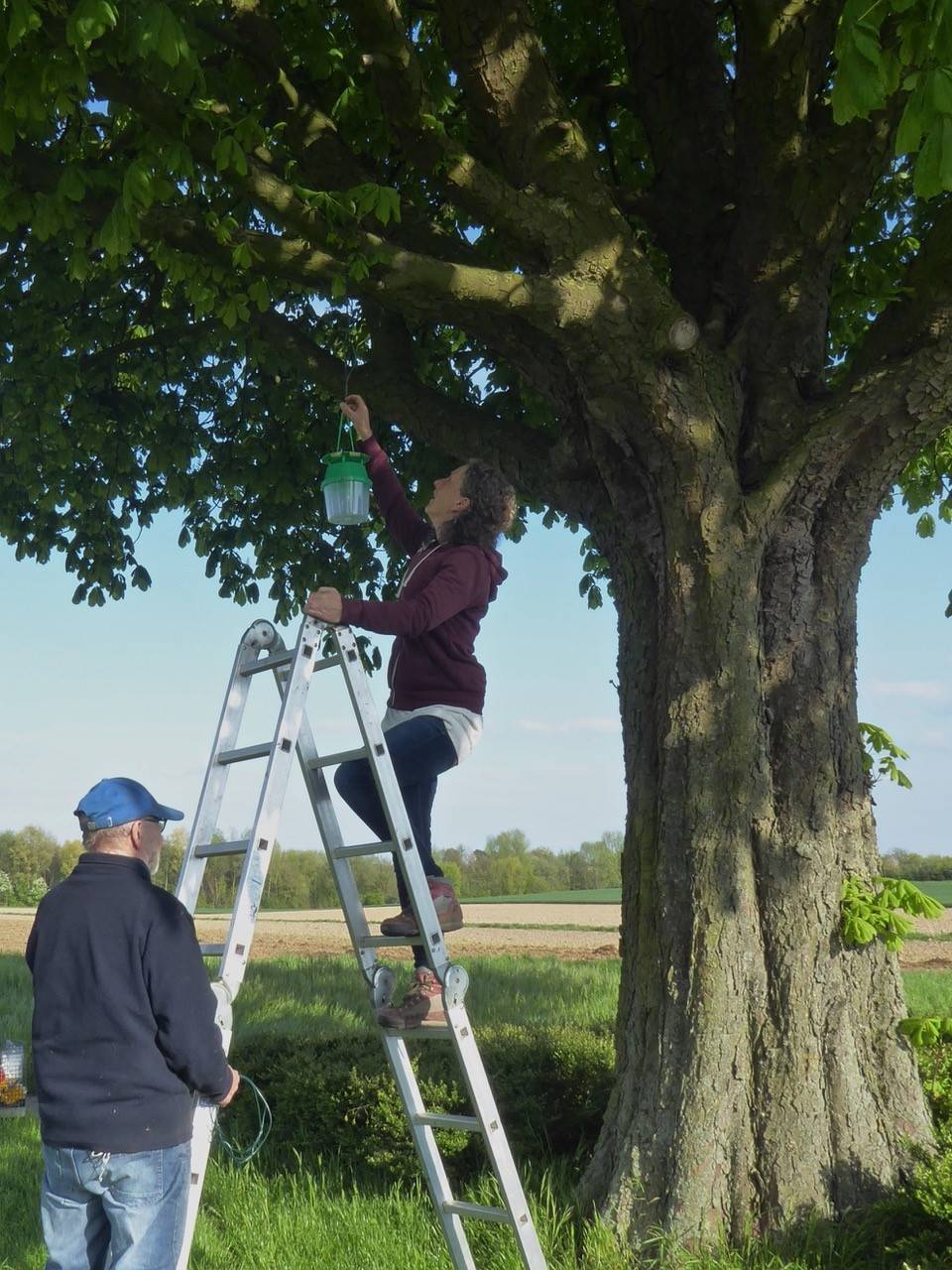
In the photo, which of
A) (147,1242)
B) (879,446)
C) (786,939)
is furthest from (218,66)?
(147,1242)

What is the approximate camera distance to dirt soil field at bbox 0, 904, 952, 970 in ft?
60.3

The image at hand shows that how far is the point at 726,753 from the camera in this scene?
5.91 m

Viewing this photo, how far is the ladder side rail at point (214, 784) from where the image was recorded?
4.89 metres

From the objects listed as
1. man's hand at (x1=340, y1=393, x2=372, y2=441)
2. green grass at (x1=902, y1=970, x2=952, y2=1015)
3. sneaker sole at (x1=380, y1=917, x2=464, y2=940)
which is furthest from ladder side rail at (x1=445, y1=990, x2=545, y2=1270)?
green grass at (x1=902, y1=970, x2=952, y2=1015)

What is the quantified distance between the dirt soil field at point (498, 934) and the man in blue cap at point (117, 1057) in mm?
13268

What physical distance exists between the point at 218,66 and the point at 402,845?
4.70 metres

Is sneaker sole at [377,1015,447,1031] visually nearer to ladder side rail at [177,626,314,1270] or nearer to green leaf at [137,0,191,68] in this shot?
ladder side rail at [177,626,314,1270]

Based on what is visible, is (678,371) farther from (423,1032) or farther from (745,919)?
(423,1032)

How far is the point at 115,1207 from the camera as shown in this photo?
12.6 ft

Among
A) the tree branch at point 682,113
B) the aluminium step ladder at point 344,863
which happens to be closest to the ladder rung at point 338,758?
the aluminium step ladder at point 344,863

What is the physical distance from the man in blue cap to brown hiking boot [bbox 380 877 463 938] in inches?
49.7

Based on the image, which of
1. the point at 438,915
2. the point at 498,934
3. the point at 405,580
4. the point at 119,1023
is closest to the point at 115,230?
the point at 405,580

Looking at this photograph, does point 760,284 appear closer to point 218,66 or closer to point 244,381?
point 218,66

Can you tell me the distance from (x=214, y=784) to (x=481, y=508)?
165 centimetres
